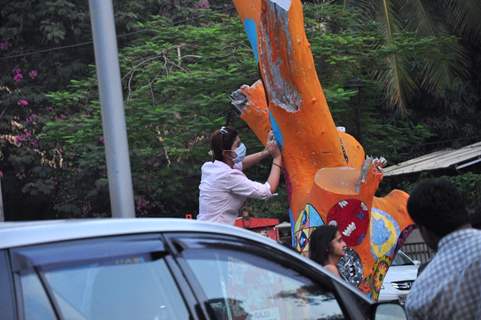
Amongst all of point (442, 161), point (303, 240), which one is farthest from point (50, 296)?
point (442, 161)

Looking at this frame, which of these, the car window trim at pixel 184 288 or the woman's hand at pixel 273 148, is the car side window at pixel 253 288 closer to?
the car window trim at pixel 184 288

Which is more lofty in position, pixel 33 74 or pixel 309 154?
pixel 33 74

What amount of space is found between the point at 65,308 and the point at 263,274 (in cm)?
79

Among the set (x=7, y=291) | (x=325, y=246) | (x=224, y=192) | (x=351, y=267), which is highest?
(x=7, y=291)

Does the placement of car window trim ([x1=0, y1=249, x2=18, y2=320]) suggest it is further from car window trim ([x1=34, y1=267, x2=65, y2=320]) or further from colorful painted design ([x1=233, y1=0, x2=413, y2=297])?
colorful painted design ([x1=233, y1=0, x2=413, y2=297])

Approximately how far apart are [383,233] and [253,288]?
148 inches

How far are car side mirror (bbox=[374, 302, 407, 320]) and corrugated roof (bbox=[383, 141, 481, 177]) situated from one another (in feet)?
43.6

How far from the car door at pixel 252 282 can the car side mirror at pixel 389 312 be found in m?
0.07

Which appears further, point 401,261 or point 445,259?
point 401,261

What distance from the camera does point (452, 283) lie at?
2.90 meters

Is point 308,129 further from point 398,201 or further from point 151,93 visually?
point 151,93

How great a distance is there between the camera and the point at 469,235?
302cm

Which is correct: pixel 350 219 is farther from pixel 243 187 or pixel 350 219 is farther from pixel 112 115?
pixel 112 115

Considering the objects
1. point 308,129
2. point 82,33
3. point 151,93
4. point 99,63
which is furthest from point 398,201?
point 82,33
